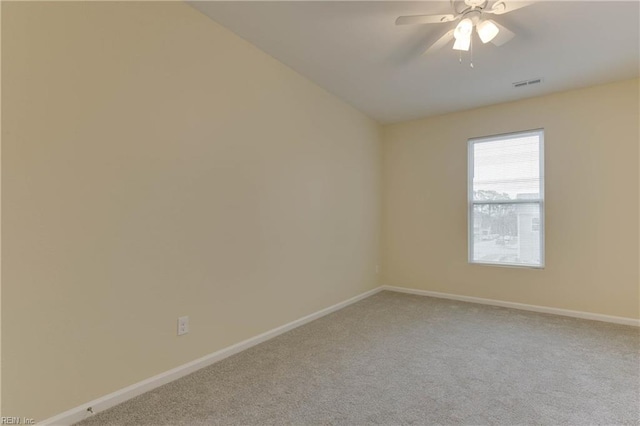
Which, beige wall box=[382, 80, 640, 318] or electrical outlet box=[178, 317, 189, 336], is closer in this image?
electrical outlet box=[178, 317, 189, 336]

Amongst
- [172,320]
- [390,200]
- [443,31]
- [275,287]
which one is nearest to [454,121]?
[390,200]

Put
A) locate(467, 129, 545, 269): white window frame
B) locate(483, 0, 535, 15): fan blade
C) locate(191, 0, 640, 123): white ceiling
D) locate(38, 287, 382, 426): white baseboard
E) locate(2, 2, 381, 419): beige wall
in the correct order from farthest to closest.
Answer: locate(467, 129, 545, 269): white window frame
locate(191, 0, 640, 123): white ceiling
locate(483, 0, 535, 15): fan blade
locate(38, 287, 382, 426): white baseboard
locate(2, 2, 381, 419): beige wall

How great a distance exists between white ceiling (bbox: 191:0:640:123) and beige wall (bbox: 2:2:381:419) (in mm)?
321

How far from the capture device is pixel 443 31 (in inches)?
93.5

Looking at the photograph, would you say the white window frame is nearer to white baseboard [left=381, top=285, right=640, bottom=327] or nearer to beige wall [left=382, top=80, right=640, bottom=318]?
beige wall [left=382, top=80, right=640, bottom=318]

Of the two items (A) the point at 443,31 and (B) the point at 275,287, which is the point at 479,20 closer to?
(A) the point at 443,31

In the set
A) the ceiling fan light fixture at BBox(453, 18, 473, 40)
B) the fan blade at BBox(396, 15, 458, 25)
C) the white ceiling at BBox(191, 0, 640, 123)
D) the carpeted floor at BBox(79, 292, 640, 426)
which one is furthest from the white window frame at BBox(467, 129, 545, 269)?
the fan blade at BBox(396, 15, 458, 25)

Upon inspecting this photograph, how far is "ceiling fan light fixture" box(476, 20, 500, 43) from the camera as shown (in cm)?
195

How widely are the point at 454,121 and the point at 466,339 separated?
280 cm

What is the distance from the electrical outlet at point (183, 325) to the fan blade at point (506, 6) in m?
2.86

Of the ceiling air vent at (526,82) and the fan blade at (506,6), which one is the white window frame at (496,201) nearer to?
the ceiling air vent at (526,82)

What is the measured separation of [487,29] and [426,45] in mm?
655

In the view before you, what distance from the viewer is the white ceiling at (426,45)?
2.16m

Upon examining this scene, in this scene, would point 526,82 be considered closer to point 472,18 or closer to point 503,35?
point 503,35
